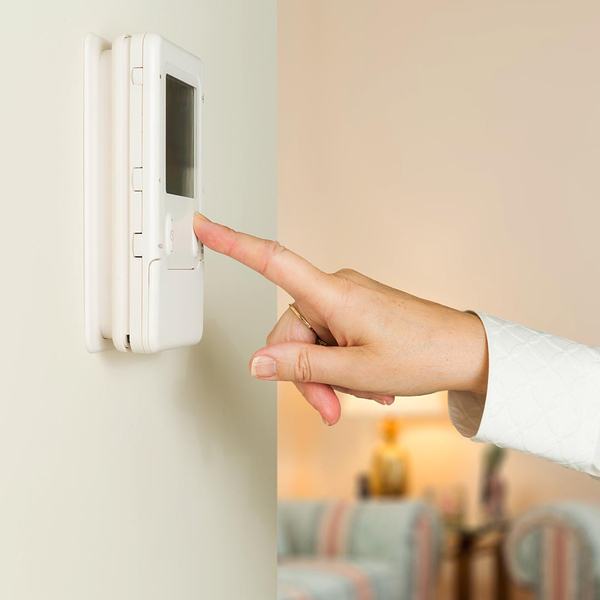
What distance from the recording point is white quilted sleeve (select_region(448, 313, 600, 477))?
0.53 meters

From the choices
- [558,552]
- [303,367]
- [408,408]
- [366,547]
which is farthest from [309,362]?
[408,408]

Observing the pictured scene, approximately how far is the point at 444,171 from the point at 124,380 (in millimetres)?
3083

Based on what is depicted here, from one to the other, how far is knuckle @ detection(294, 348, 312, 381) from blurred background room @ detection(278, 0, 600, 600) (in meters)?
2.31

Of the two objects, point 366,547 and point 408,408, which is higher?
point 408,408

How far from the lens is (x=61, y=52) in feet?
1.17

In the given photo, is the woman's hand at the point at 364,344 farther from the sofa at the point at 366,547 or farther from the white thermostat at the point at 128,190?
the sofa at the point at 366,547

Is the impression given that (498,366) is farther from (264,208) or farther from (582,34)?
(582,34)

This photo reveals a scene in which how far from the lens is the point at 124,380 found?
41cm

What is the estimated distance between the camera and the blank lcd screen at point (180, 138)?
0.40 m

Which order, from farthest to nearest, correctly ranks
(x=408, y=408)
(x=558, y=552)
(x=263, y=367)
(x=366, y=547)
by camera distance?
(x=408, y=408), (x=366, y=547), (x=558, y=552), (x=263, y=367)

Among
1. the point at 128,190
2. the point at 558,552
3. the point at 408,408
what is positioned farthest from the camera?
the point at 408,408

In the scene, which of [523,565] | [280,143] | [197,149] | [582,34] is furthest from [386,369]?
[280,143]

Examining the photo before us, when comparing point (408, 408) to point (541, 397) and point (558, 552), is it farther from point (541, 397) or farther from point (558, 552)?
point (541, 397)

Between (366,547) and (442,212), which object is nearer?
(366,547)
